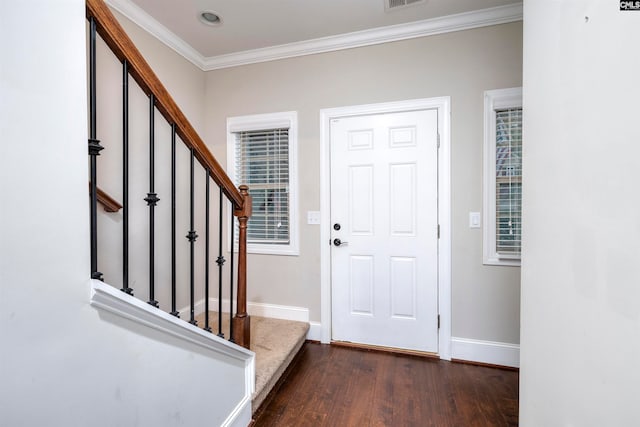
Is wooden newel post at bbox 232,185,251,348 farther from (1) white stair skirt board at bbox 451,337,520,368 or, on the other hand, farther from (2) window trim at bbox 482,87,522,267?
(2) window trim at bbox 482,87,522,267

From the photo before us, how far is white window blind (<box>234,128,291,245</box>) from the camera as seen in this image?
2732 millimetres

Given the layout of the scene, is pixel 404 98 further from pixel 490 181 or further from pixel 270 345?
pixel 270 345

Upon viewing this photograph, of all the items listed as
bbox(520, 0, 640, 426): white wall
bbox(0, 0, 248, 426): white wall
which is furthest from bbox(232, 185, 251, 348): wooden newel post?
bbox(520, 0, 640, 426): white wall

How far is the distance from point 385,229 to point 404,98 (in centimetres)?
112

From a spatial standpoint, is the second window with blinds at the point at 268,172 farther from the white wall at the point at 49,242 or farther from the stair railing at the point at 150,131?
the white wall at the point at 49,242

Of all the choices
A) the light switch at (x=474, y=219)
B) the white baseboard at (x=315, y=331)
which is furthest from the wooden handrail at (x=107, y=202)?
the light switch at (x=474, y=219)

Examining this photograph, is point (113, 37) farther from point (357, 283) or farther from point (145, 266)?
point (357, 283)

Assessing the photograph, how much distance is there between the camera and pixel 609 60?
2.23ft

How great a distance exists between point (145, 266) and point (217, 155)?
125cm

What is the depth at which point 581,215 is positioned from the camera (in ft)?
2.59

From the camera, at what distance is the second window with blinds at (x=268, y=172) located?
267 cm

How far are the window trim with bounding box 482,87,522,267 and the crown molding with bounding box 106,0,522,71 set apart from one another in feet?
1.84

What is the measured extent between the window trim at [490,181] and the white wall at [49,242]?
237cm

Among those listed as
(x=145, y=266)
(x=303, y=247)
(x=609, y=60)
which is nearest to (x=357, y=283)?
(x=303, y=247)
